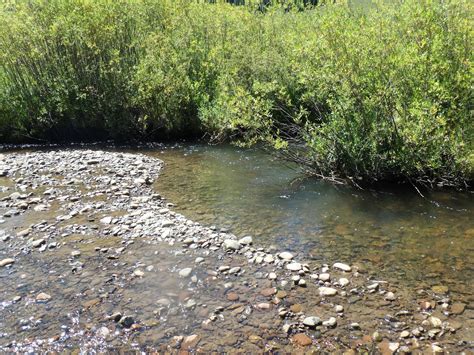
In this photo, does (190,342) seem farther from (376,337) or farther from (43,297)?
(43,297)

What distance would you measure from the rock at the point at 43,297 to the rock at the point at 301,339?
443cm

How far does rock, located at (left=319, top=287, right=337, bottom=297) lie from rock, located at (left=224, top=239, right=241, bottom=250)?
2243 millimetres

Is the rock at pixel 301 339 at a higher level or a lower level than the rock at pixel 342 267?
higher

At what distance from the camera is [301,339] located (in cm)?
642

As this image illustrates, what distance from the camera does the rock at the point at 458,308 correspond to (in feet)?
→ 22.7

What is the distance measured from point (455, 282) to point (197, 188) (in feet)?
26.2

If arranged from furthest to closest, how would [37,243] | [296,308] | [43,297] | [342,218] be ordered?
[342,218] → [37,243] → [43,297] → [296,308]

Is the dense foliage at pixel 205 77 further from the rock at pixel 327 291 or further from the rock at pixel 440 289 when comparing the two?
the rock at pixel 327 291

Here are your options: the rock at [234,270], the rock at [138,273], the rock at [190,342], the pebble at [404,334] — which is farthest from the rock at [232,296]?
the pebble at [404,334]

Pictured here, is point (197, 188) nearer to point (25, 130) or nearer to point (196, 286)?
point (196, 286)

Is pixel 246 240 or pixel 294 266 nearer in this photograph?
pixel 294 266

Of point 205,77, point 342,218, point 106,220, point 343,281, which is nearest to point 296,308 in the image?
point 343,281

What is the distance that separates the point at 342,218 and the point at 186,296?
4938 millimetres

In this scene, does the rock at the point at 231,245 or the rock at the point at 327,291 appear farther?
the rock at the point at 231,245
